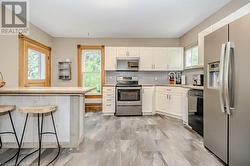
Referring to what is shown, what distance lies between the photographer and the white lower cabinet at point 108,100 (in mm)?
5832

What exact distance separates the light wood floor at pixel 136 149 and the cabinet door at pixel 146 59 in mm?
2378

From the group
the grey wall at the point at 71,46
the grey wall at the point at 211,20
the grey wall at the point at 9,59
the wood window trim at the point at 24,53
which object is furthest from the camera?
the grey wall at the point at 71,46

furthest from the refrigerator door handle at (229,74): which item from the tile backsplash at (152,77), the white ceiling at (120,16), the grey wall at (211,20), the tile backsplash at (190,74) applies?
the tile backsplash at (152,77)

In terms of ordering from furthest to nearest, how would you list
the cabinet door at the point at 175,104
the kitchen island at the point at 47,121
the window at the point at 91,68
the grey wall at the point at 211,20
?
the window at the point at 91,68
the cabinet door at the point at 175,104
the grey wall at the point at 211,20
the kitchen island at the point at 47,121

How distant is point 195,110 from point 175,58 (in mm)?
2755

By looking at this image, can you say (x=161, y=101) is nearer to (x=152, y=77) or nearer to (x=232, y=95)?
(x=152, y=77)

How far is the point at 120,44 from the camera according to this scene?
6.50 meters

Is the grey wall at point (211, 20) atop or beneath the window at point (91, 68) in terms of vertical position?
atop

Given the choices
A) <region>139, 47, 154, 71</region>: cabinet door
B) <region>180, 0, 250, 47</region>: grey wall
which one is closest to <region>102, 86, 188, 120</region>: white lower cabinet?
<region>139, 47, 154, 71</region>: cabinet door

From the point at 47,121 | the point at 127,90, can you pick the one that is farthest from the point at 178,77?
the point at 47,121

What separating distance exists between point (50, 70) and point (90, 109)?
6.18 ft

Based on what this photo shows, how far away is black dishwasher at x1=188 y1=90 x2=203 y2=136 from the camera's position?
3.63m

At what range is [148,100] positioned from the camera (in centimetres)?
589

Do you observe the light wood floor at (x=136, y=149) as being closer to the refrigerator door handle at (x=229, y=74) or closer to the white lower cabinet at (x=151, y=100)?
the refrigerator door handle at (x=229, y=74)
